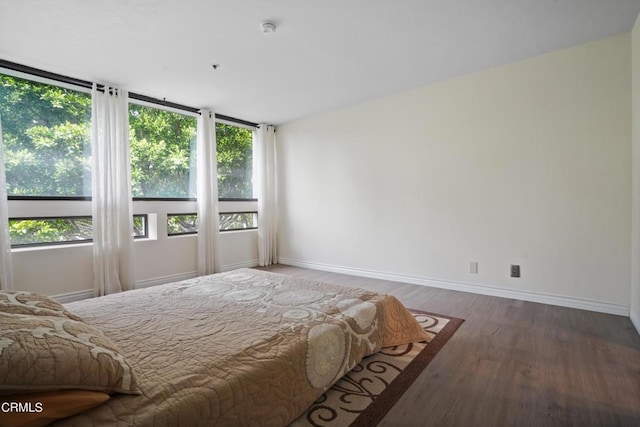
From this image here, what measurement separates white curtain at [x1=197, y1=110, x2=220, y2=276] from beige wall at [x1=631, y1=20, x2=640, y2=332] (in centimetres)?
475

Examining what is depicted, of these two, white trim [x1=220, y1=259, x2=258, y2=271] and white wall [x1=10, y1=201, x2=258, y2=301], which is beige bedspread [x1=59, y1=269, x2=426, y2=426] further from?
white trim [x1=220, y1=259, x2=258, y2=271]

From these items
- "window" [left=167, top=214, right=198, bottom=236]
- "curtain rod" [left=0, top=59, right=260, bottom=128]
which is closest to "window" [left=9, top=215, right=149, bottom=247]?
"window" [left=167, top=214, right=198, bottom=236]

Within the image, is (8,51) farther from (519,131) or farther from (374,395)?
(519,131)

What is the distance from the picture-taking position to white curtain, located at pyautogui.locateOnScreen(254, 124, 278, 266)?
5531 mm

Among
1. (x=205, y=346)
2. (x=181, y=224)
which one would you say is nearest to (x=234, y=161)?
(x=181, y=224)

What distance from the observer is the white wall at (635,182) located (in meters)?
2.62

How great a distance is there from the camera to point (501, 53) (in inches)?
127

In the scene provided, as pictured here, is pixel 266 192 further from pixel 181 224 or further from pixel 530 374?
pixel 530 374

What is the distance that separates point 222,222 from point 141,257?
1.39 metres

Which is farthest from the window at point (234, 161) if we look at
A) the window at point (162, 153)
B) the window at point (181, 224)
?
the window at point (181, 224)

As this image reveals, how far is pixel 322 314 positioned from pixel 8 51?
3.76 meters

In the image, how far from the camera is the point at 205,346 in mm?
1423

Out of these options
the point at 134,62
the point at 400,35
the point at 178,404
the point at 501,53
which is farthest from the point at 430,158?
the point at 178,404

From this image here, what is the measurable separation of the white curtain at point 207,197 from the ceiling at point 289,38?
868mm
